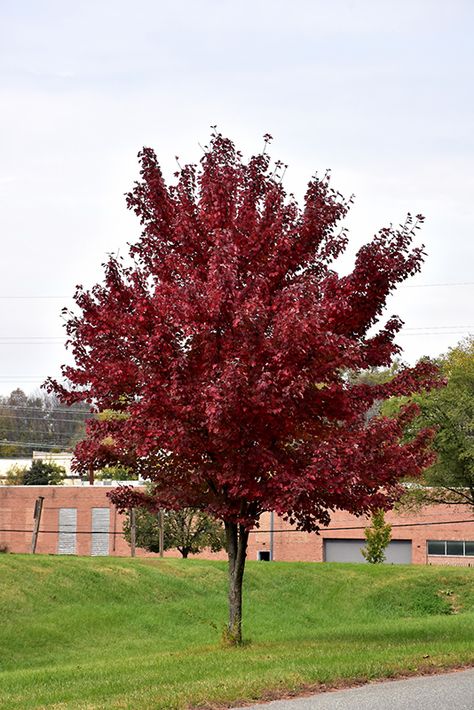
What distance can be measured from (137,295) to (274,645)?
620cm

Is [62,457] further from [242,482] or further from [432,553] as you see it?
[242,482]

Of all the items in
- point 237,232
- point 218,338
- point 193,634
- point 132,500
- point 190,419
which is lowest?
point 193,634

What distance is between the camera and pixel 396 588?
106ft

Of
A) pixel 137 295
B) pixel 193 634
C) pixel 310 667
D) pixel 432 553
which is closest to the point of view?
pixel 310 667

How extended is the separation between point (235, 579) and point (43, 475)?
75.5 m

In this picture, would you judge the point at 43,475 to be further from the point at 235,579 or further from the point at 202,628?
A: the point at 235,579

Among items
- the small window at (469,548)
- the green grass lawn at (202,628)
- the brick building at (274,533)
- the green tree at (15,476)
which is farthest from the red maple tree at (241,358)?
the green tree at (15,476)

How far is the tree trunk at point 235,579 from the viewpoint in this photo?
17375 mm

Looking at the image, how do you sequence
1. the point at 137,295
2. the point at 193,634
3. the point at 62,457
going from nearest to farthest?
the point at 137,295, the point at 193,634, the point at 62,457

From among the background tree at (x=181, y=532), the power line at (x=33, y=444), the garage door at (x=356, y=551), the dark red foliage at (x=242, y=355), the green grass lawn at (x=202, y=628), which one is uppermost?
the power line at (x=33, y=444)

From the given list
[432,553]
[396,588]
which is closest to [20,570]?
[396,588]

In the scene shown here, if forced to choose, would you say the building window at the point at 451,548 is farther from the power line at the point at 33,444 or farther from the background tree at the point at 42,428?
the background tree at the point at 42,428

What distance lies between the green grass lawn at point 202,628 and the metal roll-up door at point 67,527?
38854 mm

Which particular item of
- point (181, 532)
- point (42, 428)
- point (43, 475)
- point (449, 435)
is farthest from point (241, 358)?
point (42, 428)
